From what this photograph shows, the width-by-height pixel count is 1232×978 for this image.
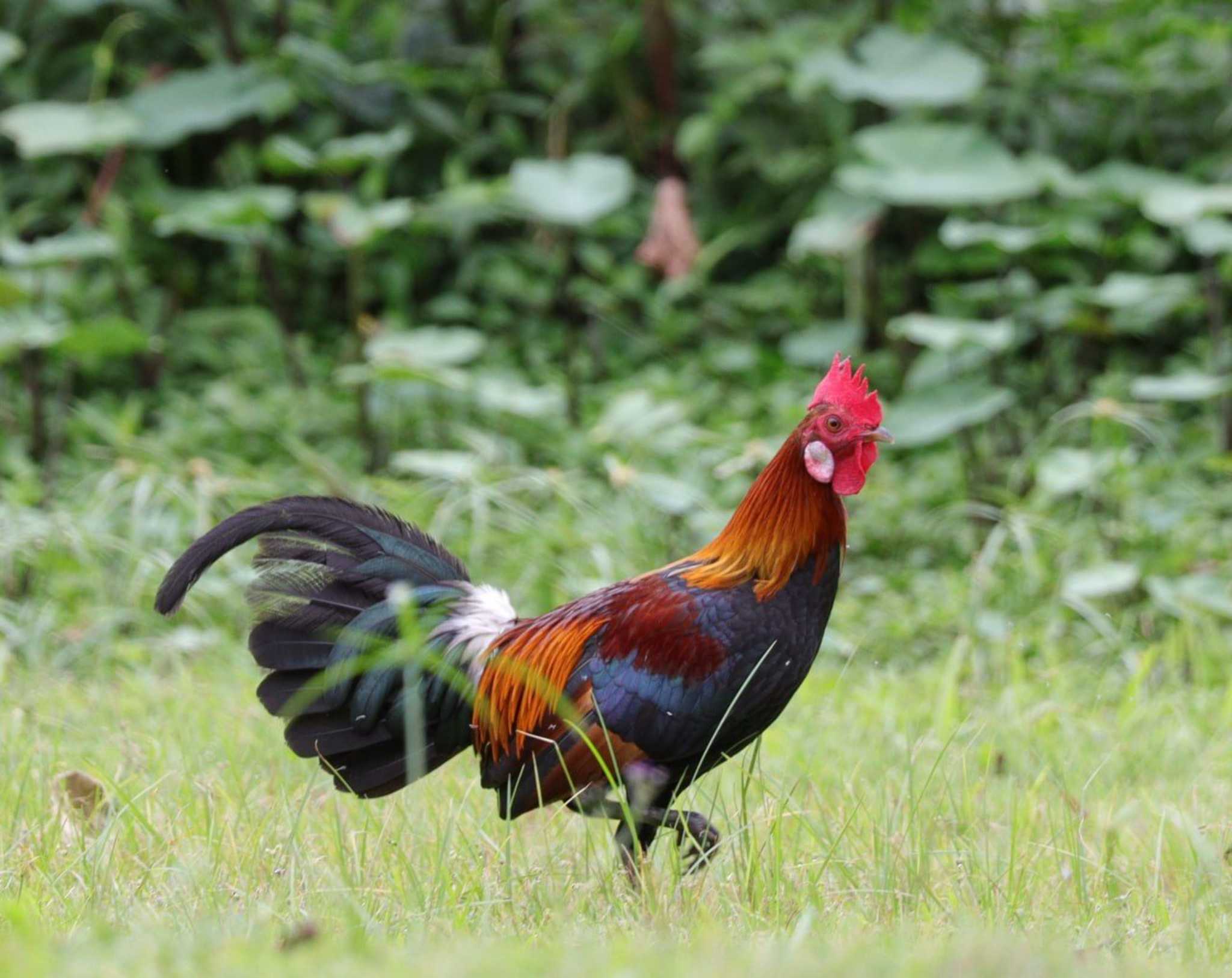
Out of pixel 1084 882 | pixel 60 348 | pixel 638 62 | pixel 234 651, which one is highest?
pixel 638 62

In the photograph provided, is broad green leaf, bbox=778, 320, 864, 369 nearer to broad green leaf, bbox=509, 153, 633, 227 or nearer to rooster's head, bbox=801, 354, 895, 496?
broad green leaf, bbox=509, 153, 633, 227

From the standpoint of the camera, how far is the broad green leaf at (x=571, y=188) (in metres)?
7.04

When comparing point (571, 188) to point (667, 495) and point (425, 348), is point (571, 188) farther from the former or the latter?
point (667, 495)

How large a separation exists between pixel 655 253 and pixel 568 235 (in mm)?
430

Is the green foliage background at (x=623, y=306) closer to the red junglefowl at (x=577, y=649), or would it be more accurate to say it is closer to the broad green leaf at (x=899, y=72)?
the broad green leaf at (x=899, y=72)

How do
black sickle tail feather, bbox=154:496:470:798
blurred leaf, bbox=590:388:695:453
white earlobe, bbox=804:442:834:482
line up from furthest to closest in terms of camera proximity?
blurred leaf, bbox=590:388:695:453 → black sickle tail feather, bbox=154:496:470:798 → white earlobe, bbox=804:442:834:482

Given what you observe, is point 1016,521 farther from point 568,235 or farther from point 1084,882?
point 568,235

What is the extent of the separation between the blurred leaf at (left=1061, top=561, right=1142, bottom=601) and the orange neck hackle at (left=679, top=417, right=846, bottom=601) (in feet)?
7.05

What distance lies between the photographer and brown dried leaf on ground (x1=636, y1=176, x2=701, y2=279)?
7.60m

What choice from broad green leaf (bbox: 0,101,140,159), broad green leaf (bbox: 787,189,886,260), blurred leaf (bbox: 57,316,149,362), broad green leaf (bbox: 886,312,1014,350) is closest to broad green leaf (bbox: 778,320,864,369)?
broad green leaf (bbox: 787,189,886,260)

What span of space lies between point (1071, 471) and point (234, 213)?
3649 mm

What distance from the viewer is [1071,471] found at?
5621mm

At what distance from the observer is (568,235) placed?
7562mm

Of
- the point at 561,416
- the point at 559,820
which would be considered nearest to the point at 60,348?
the point at 561,416
